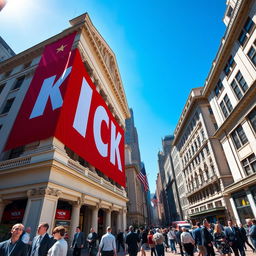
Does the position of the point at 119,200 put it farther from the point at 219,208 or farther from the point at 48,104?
the point at 219,208

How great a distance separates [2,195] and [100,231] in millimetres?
13389

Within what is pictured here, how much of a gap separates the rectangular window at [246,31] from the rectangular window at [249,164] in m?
15.3

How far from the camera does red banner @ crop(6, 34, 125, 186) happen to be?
12719 mm

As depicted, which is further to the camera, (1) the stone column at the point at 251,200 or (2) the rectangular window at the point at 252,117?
(2) the rectangular window at the point at 252,117

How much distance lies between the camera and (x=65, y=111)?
13.1 meters

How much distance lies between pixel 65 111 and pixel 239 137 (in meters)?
23.3

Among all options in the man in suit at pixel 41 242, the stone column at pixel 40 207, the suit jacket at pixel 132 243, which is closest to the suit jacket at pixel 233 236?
the suit jacket at pixel 132 243

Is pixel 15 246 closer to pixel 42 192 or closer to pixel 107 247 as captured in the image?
pixel 107 247

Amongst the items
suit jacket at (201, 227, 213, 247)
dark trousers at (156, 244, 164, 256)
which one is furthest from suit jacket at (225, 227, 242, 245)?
dark trousers at (156, 244, 164, 256)

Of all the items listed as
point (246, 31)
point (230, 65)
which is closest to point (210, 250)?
point (246, 31)

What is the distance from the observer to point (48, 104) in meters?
13.9

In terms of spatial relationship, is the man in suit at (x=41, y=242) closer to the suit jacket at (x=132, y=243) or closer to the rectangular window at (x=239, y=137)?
the suit jacket at (x=132, y=243)

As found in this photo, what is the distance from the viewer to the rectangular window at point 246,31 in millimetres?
21016

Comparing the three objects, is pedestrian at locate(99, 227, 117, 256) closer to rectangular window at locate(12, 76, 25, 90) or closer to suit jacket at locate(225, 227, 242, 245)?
suit jacket at locate(225, 227, 242, 245)
